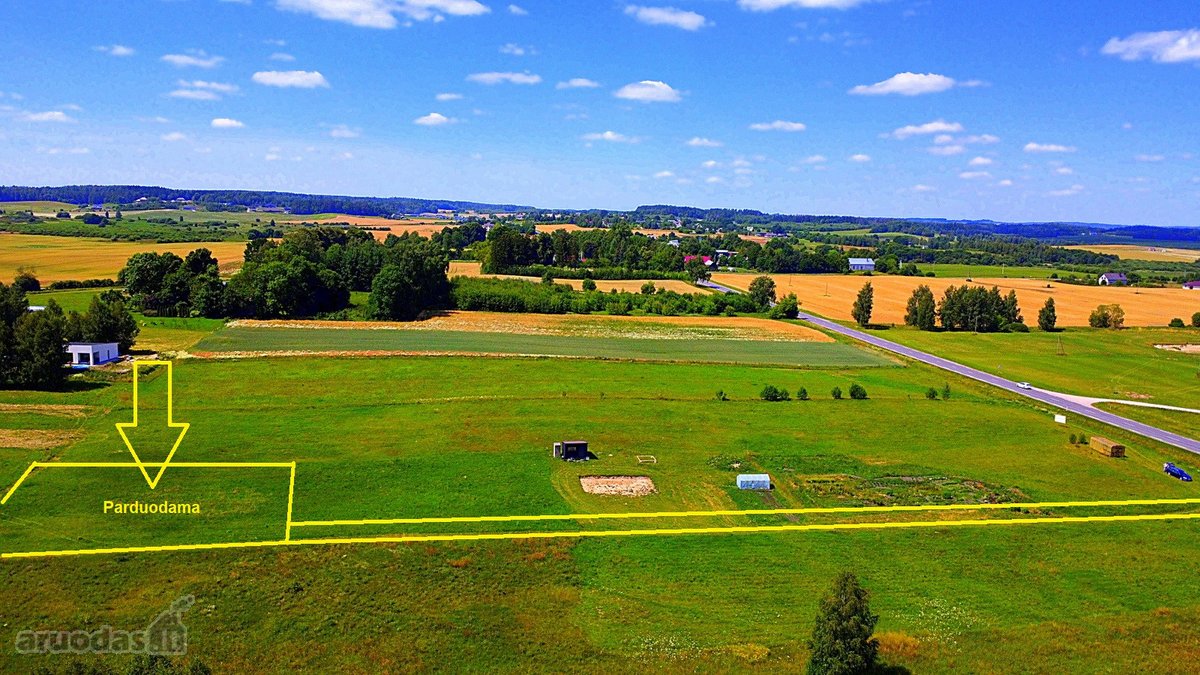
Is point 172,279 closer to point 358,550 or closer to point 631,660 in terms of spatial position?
point 358,550

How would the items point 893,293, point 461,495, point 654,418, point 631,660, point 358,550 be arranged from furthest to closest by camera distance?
point 893,293 < point 654,418 < point 461,495 < point 358,550 < point 631,660

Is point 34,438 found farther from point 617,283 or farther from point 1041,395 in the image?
point 617,283

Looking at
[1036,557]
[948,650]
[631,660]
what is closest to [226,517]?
[631,660]

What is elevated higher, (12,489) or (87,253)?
(87,253)

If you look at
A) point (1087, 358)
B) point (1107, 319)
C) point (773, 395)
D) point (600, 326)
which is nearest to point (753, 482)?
point (773, 395)

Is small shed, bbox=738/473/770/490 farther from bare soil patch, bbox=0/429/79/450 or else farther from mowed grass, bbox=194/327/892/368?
bare soil patch, bbox=0/429/79/450

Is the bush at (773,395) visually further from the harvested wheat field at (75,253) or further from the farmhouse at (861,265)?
the farmhouse at (861,265)

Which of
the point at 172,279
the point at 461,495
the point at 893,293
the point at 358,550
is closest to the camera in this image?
the point at 358,550

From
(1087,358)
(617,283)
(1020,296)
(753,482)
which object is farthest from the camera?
(617,283)
